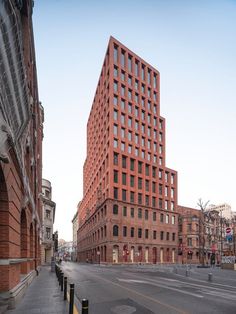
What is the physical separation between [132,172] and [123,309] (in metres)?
59.9

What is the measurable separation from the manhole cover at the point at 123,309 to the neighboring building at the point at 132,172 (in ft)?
175

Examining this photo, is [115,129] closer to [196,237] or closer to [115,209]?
[115,209]

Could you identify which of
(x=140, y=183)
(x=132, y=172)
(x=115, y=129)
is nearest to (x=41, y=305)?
(x=115, y=129)

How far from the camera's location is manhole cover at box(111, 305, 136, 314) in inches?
432

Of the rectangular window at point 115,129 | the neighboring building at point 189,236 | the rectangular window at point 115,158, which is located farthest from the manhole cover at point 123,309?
the neighboring building at point 189,236

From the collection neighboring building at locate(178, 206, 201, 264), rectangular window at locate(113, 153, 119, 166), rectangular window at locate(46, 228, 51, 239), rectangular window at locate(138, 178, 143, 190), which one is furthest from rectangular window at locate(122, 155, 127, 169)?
neighboring building at locate(178, 206, 201, 264)

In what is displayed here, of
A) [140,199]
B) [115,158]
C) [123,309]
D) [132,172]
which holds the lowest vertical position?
[123,309]

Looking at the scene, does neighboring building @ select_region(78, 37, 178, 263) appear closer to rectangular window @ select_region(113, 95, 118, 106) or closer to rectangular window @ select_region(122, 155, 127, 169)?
rectangular window @ select_region(122, 155, 127, 169)

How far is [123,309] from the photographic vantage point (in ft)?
37.9

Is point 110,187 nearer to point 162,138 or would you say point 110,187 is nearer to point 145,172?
point 145,172

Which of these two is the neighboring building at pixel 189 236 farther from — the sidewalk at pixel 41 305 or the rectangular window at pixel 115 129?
the sidewalk at pixel 41 305

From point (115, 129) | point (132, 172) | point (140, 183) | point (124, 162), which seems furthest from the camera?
point (140, 183)

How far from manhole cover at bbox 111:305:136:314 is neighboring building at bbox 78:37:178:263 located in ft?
175

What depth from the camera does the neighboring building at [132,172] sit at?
2653 inches
